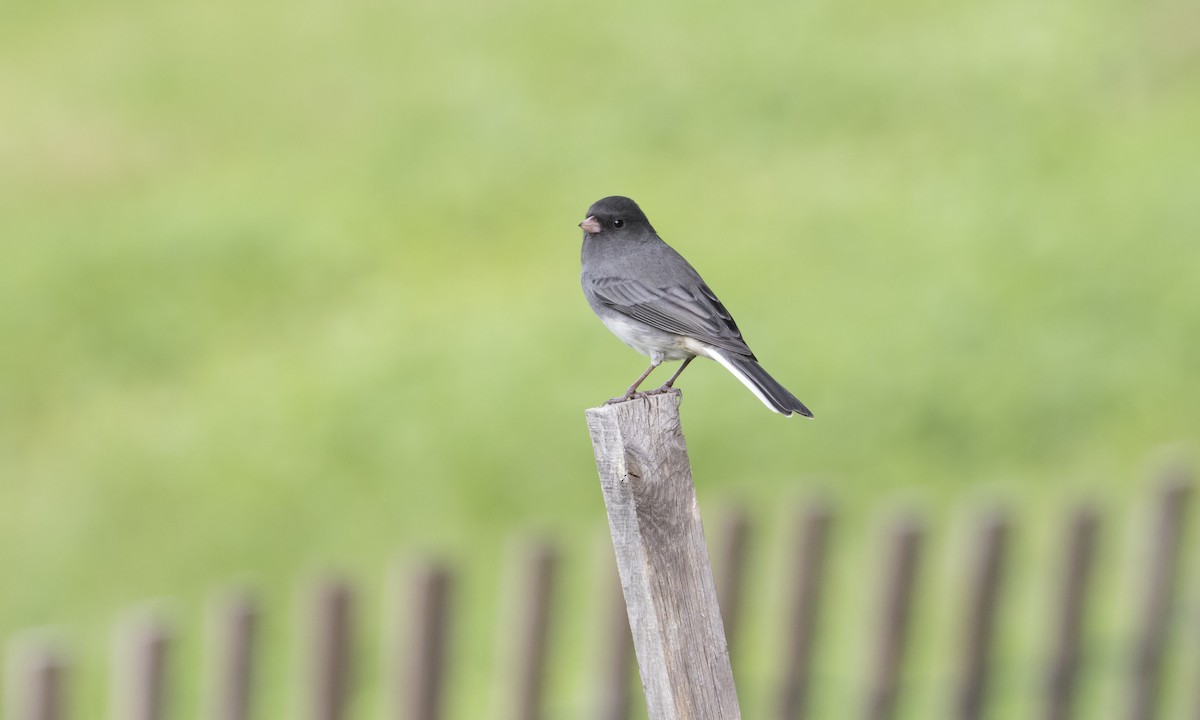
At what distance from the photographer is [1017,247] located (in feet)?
41.5

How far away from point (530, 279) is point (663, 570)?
10516mm

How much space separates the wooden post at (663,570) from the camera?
2.70 meters

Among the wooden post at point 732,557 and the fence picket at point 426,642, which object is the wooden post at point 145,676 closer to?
the fence picket at point 426,642

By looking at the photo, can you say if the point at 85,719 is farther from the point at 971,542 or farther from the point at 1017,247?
the point at 1017,247

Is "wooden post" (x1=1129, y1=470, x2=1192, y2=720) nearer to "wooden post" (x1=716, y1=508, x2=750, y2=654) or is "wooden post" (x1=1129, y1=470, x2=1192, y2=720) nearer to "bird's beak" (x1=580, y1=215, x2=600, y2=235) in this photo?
"wooden post" (x1=716, y1=508, x2=750, y2=654)

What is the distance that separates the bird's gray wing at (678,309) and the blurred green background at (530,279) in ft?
6.98

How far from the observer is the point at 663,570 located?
272 cm

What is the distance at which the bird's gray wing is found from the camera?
14.6 ft

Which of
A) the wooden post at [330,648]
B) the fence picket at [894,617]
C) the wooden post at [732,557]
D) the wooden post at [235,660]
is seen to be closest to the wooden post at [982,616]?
the fence picket at [894,617]

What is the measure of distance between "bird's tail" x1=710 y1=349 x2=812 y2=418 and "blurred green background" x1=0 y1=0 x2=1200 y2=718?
2.23 meters

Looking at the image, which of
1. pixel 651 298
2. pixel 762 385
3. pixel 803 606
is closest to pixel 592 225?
pixel 651 298

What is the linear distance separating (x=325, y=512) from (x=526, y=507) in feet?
4.63

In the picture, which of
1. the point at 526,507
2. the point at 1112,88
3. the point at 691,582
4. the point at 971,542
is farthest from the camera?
the point at 1112,88

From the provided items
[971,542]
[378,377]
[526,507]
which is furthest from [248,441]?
[971,542]
